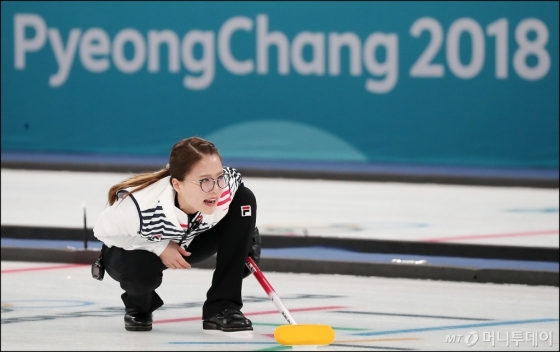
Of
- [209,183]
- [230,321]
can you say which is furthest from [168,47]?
[209,183]

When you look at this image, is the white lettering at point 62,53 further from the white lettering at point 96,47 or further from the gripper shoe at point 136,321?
the gripper shoe at point 136,321

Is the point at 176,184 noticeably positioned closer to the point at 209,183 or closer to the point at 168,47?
the point at 209,183

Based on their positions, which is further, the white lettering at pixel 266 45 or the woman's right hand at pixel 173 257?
the white lettering at pixel 266 45

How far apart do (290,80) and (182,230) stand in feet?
19.4

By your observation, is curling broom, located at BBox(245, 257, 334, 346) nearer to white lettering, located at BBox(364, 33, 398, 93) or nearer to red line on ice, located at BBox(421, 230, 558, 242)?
red line on ice, located at BBox(421, 230, 558, 242)

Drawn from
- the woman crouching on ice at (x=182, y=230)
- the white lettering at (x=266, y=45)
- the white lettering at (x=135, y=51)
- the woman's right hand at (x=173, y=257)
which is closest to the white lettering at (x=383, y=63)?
the white lettering at (x=266, y=45)

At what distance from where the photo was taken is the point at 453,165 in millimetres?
8562

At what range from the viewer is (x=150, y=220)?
2.99 metres

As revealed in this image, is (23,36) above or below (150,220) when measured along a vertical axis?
above

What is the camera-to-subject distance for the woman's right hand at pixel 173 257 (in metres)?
3.10

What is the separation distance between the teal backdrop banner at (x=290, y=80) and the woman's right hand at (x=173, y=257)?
573 cm

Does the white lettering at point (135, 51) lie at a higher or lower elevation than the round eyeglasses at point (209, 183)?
higher

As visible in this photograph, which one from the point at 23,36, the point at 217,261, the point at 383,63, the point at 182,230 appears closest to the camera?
the point at 182,230

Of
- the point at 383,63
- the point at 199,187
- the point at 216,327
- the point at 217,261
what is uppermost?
the point at 383,63
